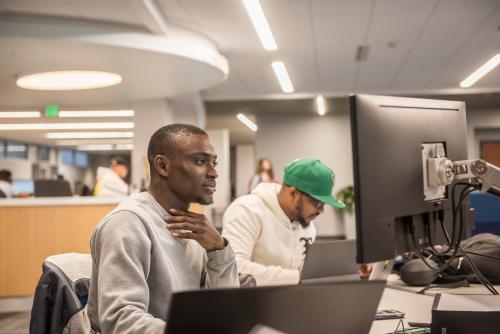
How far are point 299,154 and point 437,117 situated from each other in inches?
434

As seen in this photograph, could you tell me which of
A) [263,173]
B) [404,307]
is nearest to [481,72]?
[263,173]

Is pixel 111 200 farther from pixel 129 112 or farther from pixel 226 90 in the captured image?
pixel 129 112

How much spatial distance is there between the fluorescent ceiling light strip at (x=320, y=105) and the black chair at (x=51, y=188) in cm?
536

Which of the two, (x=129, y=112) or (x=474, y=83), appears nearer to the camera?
(x=474, y=83)

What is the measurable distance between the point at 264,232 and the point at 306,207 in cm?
21

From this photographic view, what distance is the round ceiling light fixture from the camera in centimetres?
732

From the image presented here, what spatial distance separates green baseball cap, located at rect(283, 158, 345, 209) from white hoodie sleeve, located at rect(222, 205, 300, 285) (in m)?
0.26

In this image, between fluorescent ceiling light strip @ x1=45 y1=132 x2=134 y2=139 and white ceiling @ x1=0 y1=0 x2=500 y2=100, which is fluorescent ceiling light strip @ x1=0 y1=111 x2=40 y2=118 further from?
white ceiling @ x1=0 y1=0 x2=500 y2=100

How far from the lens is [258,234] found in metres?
2.36

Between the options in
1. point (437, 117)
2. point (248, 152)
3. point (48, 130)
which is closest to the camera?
point (437, 117)

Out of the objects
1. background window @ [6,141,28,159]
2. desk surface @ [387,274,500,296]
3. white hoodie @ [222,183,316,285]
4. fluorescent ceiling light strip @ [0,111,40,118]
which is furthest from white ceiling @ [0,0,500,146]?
background window @ [6,141,28,159]

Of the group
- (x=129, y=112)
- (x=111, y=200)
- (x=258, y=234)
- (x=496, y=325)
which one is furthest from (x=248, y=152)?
(x=496, y=325)

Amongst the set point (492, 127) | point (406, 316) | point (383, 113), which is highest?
point (492, 127)

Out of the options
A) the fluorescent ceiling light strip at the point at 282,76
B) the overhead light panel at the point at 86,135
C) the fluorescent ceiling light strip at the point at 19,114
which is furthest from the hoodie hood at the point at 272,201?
the overhead light panel at the point at 86,135
